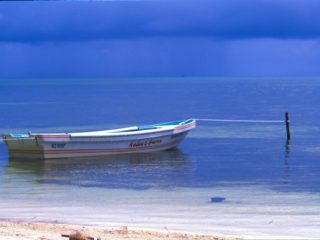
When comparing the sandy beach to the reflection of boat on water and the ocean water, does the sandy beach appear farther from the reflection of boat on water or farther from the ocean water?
the reflection of boat on water

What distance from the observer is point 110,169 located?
3106 centimetres

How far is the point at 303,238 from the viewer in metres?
15.9

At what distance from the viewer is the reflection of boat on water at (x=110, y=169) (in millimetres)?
26984

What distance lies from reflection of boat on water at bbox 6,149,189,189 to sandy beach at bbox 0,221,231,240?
9187 millimetres

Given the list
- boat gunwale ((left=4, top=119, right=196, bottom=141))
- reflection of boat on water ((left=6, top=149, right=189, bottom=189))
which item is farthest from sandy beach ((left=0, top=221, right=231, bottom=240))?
boat gunwale ((left=4, top=119, right=196, bottom=141))

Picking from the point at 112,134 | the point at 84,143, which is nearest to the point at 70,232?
the point at 84,143

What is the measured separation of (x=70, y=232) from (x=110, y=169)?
1579 centimetres

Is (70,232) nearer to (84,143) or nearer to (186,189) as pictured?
(186,189)

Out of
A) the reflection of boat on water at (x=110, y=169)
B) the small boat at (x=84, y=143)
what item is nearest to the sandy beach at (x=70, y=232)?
the reflection of boat on water at (x=110, y=169)

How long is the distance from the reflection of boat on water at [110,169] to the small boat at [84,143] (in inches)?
14.4

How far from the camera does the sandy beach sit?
14359 mm

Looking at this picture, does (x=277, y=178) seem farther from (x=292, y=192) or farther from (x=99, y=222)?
(x=99, y=222)

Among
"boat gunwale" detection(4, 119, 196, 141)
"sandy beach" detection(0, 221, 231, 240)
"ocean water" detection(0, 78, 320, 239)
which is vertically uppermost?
"boat gunwale" detection(4, 119, 196, 141)

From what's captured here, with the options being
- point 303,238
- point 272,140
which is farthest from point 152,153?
point 303,238
